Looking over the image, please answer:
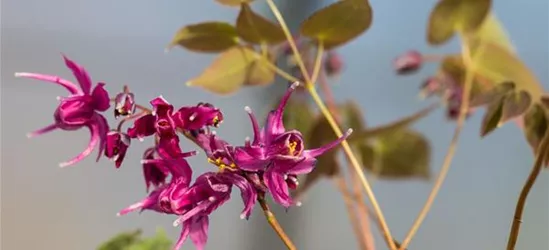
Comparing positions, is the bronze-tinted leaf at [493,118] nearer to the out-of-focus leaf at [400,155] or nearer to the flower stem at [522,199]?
the flower stem at [522,199]

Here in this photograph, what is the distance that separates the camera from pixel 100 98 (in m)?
0.37

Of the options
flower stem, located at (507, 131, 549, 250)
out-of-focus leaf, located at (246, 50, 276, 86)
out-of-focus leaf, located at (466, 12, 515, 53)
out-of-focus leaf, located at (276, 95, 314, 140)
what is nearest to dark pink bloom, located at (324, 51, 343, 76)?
out-of-focus leaf, located at (276, 95, 314, 140)

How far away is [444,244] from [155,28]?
597 millimetres

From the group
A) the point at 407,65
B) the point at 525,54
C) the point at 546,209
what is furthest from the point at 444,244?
the point at 407,65

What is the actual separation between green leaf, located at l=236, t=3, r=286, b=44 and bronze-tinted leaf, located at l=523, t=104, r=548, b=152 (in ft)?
0.60

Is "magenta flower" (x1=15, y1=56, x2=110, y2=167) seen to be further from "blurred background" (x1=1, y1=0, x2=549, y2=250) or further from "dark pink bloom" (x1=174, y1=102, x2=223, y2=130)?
"blurred background" (x1=1, y1=0, x2=549, y2=250)

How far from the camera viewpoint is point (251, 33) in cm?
47

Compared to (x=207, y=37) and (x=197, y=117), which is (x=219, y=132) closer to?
(x=207, y=37)

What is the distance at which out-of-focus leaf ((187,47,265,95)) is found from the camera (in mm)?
490

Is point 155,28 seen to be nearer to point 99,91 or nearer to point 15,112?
point 15,112

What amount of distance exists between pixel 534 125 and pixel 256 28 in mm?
208

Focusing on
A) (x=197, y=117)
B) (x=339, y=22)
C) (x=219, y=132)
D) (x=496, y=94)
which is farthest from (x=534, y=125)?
(x=219, y=132)

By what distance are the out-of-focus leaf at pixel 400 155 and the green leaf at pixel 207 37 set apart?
0.32m

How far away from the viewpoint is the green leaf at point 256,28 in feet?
1.48
